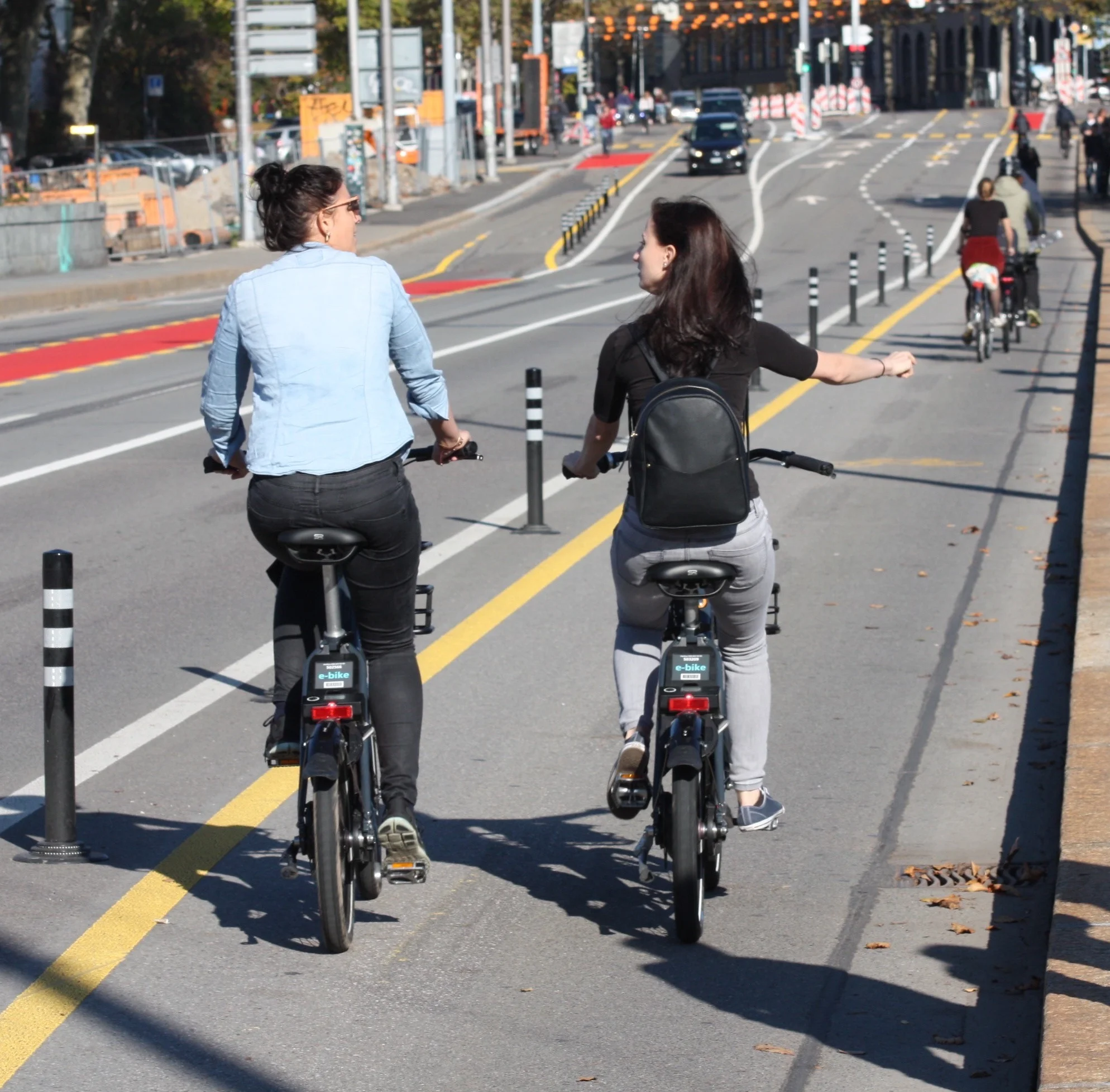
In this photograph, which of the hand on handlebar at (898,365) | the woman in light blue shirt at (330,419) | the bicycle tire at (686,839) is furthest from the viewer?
the hand on handlebar at (898,365)

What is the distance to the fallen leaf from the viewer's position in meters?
5.05

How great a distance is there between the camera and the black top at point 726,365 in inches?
188

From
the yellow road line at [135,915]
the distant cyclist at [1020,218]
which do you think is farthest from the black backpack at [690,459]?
the distant cyclist at [1020,218]

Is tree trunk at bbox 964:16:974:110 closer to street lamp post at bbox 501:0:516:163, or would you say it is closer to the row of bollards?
street lamp post at bbox 501:0:516:163

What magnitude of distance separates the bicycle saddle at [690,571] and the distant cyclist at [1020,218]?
16.1 m

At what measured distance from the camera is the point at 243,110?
126 ft

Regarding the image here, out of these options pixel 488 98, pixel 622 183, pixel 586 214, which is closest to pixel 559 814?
pixel 586 214

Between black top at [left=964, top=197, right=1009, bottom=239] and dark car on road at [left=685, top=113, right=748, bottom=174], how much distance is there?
40.2 m

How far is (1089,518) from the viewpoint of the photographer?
10.3 m

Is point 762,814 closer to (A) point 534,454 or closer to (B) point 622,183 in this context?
(A) point 534,454

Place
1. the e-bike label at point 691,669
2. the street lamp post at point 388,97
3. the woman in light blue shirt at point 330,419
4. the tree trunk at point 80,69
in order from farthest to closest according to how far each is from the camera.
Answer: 1. the tree trunk at point 80,69
2. the street lamp post at point 388,97
3. the e-bike label at point 691,669
4. the woman in light blue shirt at point 330,419

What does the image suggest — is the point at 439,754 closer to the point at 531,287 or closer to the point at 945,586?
the point at 945,586

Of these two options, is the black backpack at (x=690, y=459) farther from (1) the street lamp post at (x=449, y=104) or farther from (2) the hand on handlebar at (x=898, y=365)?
(1) the street lamp post at (x=449, y=104)

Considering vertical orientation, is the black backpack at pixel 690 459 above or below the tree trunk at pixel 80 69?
below
